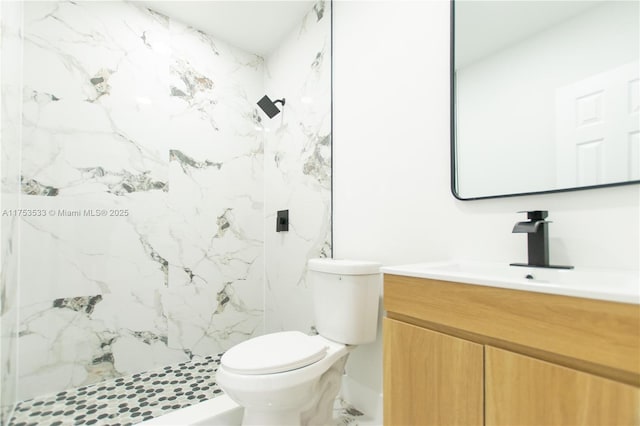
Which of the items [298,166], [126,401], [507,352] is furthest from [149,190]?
[507,352]

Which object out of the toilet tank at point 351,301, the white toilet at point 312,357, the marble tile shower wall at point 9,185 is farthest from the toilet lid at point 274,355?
the marble tile shower wall at point 9,185

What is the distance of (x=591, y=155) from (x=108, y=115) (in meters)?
2.25

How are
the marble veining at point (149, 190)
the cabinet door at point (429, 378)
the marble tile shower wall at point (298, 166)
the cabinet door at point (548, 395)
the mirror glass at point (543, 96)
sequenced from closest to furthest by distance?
the cabinet door at point (548, 395), the cabinet door at point (429, 378), the mirror glass at point (543, 96), the marble veining at point (149, 190), the marble tile shower wall at point (298, 166)

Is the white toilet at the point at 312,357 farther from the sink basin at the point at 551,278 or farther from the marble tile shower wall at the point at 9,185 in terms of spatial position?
the marble tile shower wall at the point at 9,185

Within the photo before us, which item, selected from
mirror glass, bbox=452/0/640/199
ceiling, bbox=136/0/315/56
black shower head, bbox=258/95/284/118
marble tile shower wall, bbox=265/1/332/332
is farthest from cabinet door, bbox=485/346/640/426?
ceiling, bbox=136/0/315/56

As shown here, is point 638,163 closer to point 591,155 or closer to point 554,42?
point 591,155

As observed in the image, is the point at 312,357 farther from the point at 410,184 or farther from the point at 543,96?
the point at 543,96

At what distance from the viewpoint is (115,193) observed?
5.90ft

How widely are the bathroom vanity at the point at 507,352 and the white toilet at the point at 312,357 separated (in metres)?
0.37

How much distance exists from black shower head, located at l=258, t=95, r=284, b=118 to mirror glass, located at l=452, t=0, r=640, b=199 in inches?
52.1

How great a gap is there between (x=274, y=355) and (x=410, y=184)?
912mm

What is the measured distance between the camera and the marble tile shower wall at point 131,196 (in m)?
1.60

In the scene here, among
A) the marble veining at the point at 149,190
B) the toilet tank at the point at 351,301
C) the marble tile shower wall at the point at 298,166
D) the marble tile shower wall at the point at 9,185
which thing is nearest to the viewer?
the marble tile shower wall at the point at 9,185

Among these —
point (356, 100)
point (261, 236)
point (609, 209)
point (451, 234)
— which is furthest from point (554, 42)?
point (261, 236)
